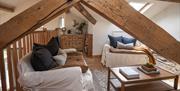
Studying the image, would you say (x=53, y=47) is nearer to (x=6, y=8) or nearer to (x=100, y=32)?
(x=100, y=32)

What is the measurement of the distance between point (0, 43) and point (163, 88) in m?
2.40

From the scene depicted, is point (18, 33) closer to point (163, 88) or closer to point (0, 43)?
point (0, 43)

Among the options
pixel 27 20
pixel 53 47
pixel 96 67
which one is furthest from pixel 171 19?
pixel 27 20

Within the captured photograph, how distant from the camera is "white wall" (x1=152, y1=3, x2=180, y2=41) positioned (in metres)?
5.00

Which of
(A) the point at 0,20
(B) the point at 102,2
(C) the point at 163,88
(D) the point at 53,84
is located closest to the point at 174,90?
(C) the point at 163,88

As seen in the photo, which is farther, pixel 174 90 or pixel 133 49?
pixel 133 49

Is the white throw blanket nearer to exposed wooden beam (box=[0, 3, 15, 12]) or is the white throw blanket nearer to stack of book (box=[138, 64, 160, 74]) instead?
stack of book (box=[138, 64, 160, 74])

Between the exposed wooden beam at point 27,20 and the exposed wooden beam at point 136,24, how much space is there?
0.23 metres

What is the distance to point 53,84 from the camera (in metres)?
2.11

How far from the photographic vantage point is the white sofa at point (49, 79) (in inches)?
81.3

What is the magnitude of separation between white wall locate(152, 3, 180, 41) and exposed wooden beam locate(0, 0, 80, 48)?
472 cm

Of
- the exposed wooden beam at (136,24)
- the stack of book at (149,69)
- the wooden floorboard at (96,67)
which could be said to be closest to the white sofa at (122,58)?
the wooden floorboard at (96,67)

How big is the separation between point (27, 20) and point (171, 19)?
5.06 metres

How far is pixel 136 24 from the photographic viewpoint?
1.26 m
